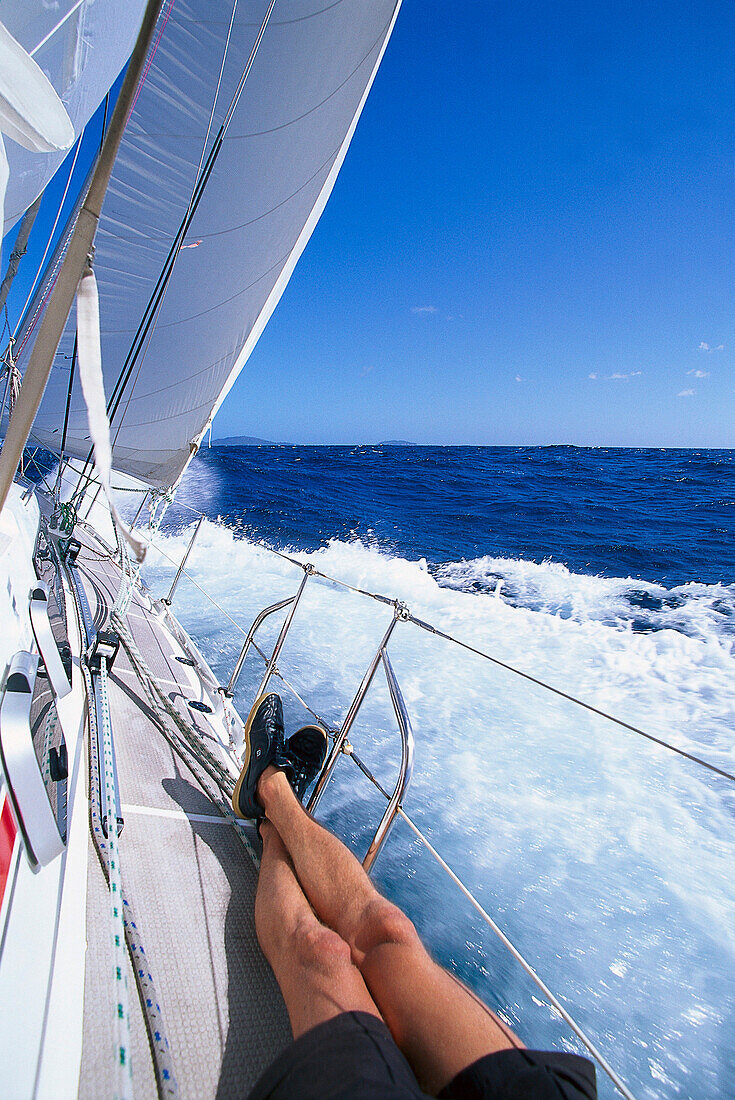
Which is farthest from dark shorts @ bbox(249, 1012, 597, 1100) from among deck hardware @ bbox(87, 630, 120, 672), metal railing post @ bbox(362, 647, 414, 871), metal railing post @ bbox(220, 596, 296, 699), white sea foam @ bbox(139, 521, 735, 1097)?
deck hardware @ bbox(87, 630, 120, 672)

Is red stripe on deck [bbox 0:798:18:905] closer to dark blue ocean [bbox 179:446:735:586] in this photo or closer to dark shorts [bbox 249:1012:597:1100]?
dark shorts [bbox 249:1012:597:1100]

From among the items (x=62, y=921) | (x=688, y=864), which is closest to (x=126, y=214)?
(x=62, y=921)

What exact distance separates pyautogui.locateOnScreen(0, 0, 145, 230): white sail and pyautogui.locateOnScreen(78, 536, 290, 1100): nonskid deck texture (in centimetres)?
179

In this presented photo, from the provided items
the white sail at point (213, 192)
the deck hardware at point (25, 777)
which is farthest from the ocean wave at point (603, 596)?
the deck hardware at point (25, 777)

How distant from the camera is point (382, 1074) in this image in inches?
25.4

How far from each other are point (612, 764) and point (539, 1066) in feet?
7.69

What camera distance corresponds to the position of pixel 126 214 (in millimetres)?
2975

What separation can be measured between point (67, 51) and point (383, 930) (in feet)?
7.71

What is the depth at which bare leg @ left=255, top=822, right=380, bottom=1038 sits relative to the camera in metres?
0.81

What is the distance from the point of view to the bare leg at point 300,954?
81 centimetres

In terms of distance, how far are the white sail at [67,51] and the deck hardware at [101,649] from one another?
147cm

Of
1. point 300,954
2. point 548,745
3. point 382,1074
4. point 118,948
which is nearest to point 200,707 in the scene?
point 118,948

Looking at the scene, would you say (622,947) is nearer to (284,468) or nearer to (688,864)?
(688,864)

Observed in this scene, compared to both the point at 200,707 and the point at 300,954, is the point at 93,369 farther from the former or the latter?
the point at 200,707
